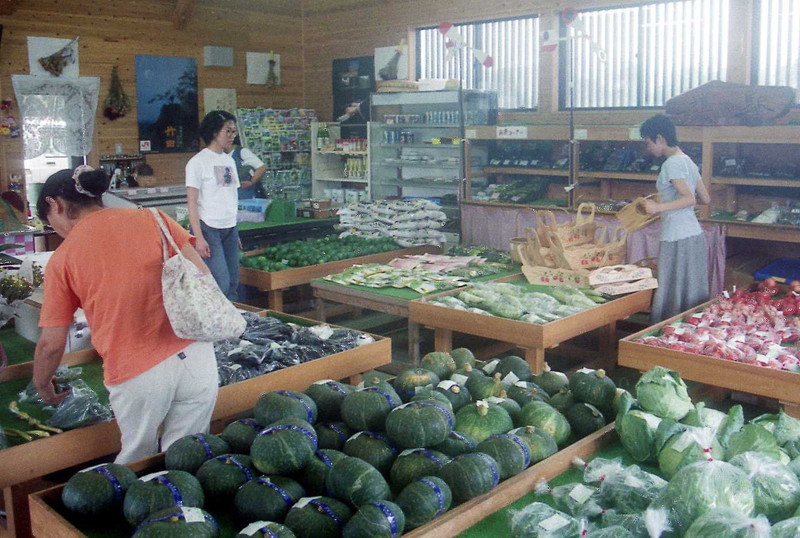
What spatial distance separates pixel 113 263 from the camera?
105 inches

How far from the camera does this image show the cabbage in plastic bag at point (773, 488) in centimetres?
201

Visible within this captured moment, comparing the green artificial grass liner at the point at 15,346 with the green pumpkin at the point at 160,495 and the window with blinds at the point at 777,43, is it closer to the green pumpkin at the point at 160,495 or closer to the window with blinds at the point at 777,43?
the green pumpkin at the point at 160,495

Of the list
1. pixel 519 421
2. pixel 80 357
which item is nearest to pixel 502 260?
pixel 80 357

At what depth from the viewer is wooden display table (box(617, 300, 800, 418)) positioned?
3.67m

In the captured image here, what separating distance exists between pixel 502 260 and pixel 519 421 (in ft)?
13.1

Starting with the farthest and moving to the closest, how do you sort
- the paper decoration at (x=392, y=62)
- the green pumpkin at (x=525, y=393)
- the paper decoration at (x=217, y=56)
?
the paper decoration at (x=217, y=56), the paper decoration at (x=392, y=62), the green pumpkin at (x=525, y=393)

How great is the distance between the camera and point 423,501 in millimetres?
2076

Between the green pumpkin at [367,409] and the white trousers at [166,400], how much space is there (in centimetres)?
63

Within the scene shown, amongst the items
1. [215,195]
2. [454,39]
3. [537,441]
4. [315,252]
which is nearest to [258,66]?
[454,39]

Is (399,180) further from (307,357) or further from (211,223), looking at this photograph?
(307,357)

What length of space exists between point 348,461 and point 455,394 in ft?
2.32

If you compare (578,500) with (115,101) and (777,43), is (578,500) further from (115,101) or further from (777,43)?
(115,101)

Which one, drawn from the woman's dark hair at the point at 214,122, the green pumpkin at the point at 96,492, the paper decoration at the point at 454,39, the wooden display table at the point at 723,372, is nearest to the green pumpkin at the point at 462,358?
the wooden display table at the point at 723,372

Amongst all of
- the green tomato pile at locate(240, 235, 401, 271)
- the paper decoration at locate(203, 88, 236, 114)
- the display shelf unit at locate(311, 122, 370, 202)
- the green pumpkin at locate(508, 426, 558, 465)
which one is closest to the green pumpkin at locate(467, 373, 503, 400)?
the green pumpkin at locate(508, 426, 558, 465)
